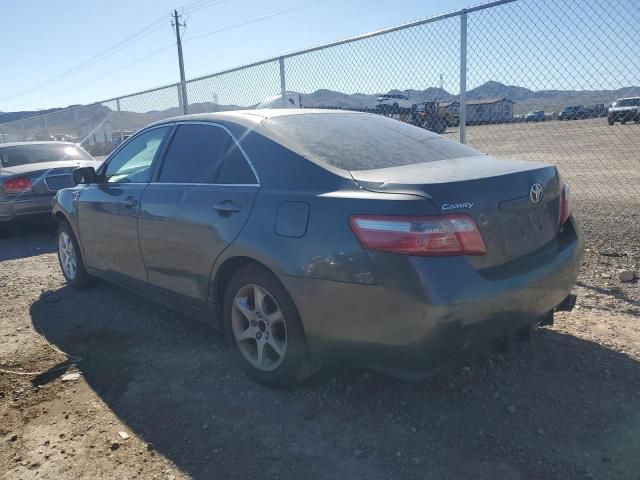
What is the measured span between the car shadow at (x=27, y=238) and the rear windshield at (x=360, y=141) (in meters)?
5.44

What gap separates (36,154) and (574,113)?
313 inches

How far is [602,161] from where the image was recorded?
36.5 feet

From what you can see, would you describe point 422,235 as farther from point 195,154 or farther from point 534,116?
point 534,116

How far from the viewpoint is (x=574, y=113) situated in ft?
17.8

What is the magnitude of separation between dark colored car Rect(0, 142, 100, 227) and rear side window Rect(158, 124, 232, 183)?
A: 5.05 m

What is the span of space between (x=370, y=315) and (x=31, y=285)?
4.68 metres

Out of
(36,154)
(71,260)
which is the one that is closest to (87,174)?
(71,260)

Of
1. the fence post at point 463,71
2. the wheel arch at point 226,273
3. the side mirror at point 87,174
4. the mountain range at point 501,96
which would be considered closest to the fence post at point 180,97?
the mountain range at point 501,96

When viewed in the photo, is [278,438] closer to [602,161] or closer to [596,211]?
[596,211]

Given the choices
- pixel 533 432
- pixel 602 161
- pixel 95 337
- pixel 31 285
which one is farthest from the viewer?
pixel 602 161

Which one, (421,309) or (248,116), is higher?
(248,116)

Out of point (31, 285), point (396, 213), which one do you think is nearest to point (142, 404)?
point (396, 213)

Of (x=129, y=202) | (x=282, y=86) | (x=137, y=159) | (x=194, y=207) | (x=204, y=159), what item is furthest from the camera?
(x=282, y=86)

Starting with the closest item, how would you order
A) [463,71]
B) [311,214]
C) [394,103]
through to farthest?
[311,214], [463,71], [394,103]
